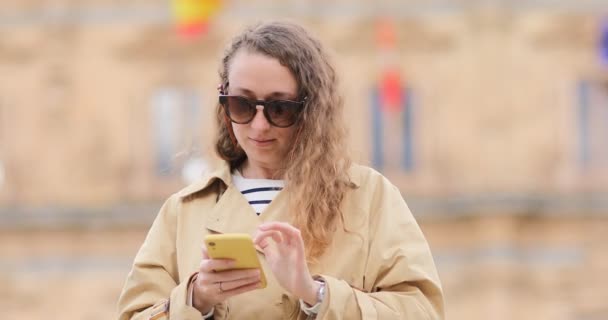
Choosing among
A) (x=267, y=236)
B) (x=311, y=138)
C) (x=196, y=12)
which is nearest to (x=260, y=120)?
(x=311, y=138)

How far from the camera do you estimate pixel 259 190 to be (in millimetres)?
4836

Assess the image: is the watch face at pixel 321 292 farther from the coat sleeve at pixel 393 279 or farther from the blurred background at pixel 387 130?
the blurred background at pixel 387 130

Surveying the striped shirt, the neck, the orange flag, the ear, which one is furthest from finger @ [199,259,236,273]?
the orange flag

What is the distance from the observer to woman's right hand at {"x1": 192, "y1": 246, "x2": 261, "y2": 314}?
441 cm

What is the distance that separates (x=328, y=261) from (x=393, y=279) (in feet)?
0.59

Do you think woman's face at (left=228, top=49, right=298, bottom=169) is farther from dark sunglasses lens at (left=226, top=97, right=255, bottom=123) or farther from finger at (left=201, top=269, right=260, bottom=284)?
finger at (left=201, top=269, right=260, bottom=284)

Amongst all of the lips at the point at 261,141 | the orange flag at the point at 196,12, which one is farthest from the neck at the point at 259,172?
the orange flag at the point at 196,12

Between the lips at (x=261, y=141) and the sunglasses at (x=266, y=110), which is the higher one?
the sunglasses at (x=266, y=110)

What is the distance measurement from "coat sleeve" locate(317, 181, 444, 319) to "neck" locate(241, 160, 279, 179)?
308mm

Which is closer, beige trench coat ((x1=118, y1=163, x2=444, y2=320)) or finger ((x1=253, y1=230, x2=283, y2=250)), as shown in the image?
finger ((x1=253, y1=230, x2=283, y2=250))

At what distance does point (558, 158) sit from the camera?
898 inches

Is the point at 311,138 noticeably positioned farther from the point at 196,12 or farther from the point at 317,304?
the point at 196,12

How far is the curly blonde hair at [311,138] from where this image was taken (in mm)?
4652

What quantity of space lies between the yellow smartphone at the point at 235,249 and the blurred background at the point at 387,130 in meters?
17.2
